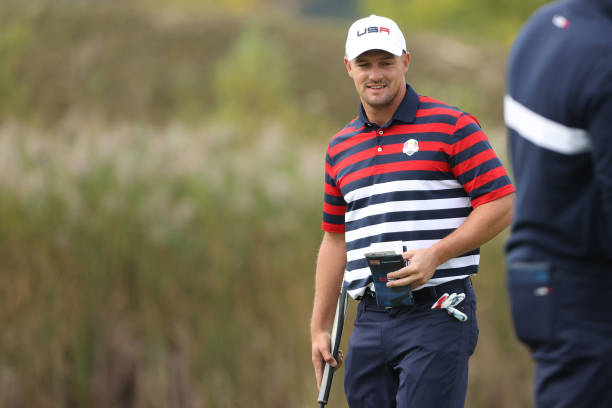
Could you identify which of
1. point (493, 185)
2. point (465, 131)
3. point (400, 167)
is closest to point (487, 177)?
point (493, 185)

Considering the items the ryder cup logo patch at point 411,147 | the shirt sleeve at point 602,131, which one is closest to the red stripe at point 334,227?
the ryder cup logo patch at point 411,147

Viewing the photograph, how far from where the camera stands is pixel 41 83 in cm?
1870

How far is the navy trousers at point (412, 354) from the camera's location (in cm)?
246

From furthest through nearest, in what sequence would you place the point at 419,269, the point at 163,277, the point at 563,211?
the point at 163,277, the point at 419,269, the point at 563,211

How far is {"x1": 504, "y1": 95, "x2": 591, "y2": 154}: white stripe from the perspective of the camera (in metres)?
1.68

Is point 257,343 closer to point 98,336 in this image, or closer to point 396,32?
point 98,336

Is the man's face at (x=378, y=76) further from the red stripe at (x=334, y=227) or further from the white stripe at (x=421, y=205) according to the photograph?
the red stripe at (x=334, y=227)

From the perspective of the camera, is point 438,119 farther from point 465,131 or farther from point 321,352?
point 321,352

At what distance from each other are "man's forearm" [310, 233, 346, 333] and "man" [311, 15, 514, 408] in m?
0.16

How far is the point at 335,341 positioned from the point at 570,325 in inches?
46.1

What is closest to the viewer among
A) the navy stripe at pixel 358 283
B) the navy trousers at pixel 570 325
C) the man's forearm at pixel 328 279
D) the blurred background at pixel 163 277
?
the navy trousers at pixel 570 325

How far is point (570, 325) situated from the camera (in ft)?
5.70

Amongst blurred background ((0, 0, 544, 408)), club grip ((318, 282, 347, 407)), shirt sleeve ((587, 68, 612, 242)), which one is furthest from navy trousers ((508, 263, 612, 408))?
blurred background ((0, 0, 544, 408))

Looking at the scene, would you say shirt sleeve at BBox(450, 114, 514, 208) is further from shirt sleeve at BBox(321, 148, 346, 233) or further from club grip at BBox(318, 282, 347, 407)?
club grip at BBox(318, 282, 347, 407)
